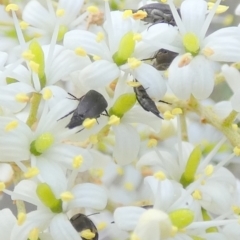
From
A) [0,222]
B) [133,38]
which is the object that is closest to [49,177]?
[0,222]

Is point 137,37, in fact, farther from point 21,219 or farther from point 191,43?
point 21,219

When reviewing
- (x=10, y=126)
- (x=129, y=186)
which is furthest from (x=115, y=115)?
(x=129, y=186)

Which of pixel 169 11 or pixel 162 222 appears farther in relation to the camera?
pixel 169 11

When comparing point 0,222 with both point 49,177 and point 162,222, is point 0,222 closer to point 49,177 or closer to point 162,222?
point 49,177

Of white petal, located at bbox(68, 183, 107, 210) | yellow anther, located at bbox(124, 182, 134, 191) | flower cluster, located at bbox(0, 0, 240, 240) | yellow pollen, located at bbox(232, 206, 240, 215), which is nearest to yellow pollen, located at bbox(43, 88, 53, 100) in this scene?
flower cluster, located at bbox(0, 0, 240, 240)

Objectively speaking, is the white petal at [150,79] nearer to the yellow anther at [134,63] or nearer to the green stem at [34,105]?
the yellow anther at [134,63]

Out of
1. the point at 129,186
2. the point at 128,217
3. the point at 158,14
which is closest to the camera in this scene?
the point at 128,217

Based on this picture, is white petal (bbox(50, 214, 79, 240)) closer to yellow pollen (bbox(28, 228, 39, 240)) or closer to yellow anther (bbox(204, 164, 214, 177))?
yellow pollen (bbox(28, 228, 39, 240))
